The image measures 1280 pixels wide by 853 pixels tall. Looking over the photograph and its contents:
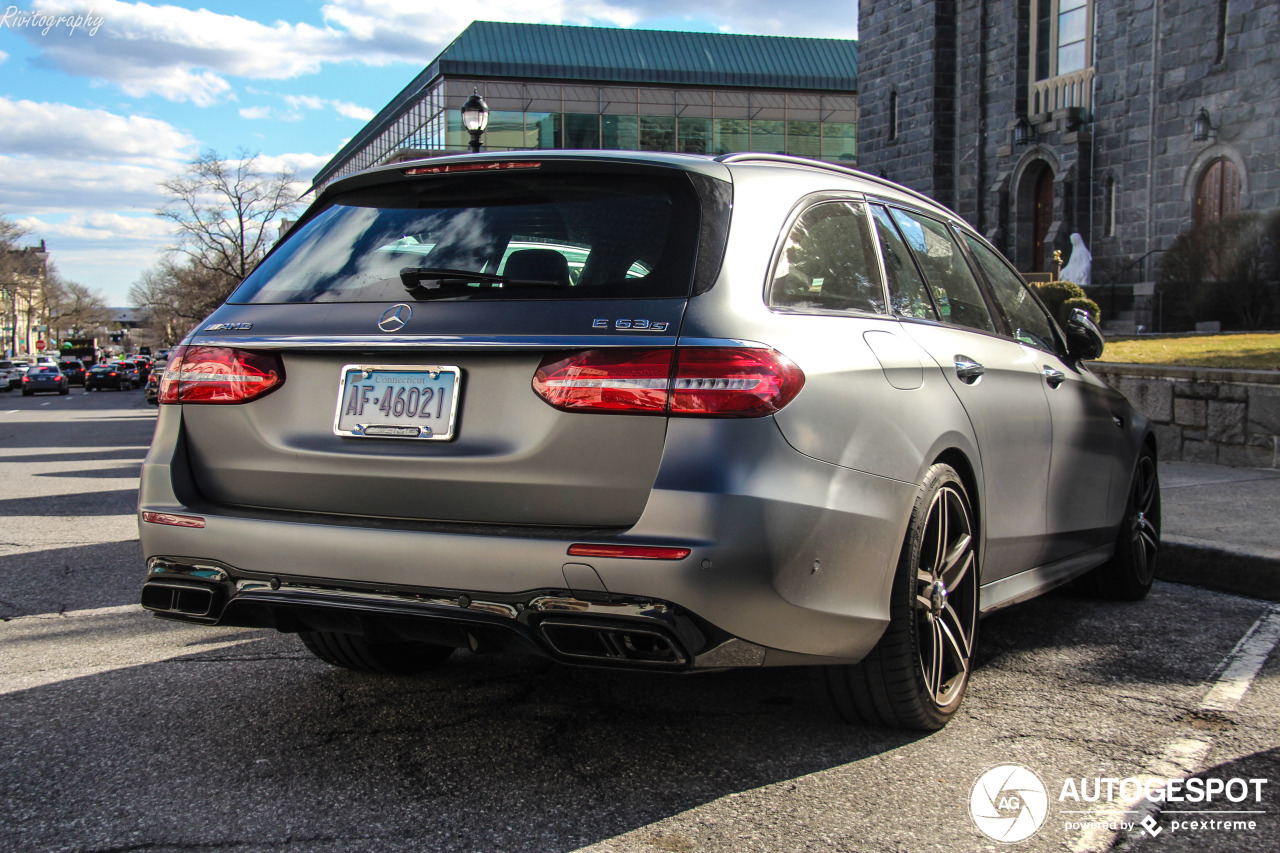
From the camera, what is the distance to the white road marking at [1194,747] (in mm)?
2867

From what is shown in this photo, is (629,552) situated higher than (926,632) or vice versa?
(629,552)

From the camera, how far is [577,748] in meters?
3.40

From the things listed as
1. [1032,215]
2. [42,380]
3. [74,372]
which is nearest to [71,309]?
[74,372]

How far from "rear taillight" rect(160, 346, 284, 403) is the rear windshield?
23 centimetres

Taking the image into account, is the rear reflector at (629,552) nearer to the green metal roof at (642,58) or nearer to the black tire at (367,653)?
the black tire at (367,653)

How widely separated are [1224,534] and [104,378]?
65.7 metres

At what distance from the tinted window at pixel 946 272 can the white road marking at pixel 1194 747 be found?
1.49 m

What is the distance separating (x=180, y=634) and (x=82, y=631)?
0.45m

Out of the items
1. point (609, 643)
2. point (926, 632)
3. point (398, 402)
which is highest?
point (398, 402)

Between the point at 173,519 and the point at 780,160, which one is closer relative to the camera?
the point at 173,519

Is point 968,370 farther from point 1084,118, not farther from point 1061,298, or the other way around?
point 1084,118

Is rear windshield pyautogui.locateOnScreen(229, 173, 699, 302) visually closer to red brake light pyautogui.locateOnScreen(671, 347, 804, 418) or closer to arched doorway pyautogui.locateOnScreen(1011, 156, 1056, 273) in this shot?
red brake light pyautogui.locateOnScreen(671, 347, 804, 418)

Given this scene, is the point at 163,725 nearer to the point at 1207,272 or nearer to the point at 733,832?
the point at 733,832

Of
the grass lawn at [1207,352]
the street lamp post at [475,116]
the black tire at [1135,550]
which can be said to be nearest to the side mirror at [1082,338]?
the black tire at [1135,550]
